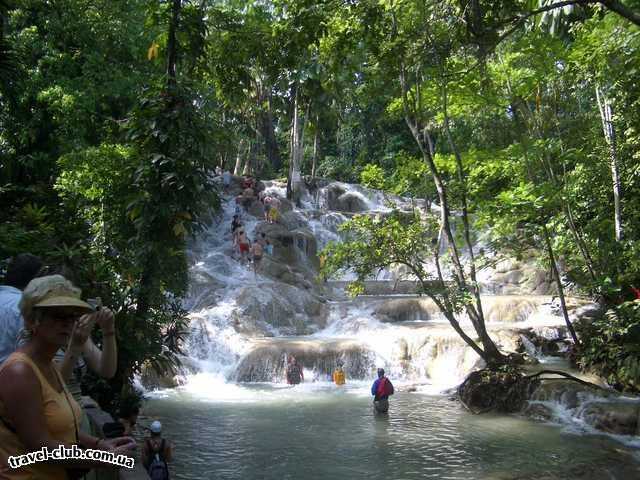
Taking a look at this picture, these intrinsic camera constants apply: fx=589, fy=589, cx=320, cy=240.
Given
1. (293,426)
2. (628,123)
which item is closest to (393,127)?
(628,123)

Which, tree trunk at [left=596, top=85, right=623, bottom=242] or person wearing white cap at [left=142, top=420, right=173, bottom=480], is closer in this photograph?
person wearing white cap at [left=142, top=420, right=173, bottom=480]

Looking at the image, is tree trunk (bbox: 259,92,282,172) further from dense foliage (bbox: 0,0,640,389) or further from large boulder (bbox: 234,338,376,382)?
large boulder (bbox: 234,338,376,382)

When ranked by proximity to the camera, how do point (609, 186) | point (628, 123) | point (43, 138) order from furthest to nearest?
point (43, 138) → point (609, 186) → point (628, 123)

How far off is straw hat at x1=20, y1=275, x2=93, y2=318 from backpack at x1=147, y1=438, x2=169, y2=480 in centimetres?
422

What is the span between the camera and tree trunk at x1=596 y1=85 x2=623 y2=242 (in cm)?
1309

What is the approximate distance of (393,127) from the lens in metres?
39.8

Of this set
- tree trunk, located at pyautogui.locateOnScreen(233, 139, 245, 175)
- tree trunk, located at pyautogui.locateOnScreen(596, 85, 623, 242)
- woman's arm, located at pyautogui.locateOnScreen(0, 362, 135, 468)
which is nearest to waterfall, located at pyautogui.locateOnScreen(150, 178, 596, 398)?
tree trunk, located at pyautogui.locateOnScreen(596, 85, 623, 242)

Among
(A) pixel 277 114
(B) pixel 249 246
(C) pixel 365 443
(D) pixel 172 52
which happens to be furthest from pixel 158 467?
(B) pixel 249 246

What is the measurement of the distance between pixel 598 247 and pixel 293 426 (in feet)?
26.3

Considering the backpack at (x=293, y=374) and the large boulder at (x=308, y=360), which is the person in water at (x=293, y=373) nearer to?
the backpack at (x=293, y=374)

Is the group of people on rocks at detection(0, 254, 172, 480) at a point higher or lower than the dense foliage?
lower

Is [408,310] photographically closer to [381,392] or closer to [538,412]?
[538,412]

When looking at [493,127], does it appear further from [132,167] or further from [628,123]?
[132,167]

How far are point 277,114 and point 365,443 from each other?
586 cm
